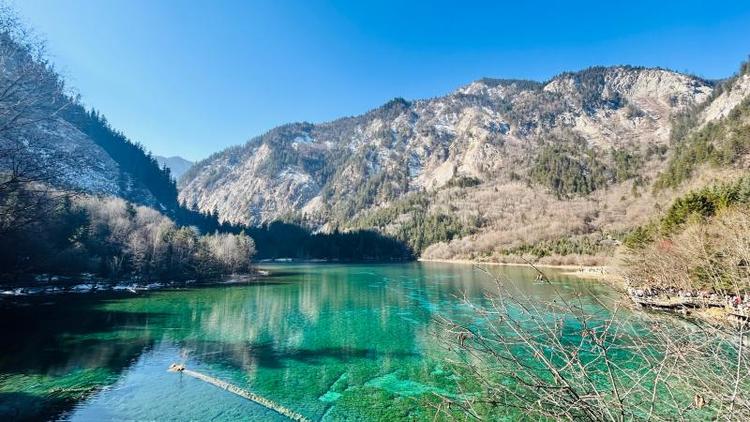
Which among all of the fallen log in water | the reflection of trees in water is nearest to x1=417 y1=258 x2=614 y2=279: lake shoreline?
the fallen log in water

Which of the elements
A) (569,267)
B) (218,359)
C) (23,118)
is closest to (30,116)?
(23,118)

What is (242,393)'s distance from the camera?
15539 mm

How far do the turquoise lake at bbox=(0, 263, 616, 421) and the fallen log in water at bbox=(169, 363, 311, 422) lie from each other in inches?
11.8

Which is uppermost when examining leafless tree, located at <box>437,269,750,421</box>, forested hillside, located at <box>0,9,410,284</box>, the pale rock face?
the pale rock face

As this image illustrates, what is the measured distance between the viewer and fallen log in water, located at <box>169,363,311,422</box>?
13781 mm

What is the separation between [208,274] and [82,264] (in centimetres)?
1839

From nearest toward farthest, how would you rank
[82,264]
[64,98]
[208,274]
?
[64,98] < [82,264] < [208,274]

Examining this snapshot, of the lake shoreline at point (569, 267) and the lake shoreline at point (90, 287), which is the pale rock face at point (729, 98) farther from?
the lake shoreline at point (90, 287)

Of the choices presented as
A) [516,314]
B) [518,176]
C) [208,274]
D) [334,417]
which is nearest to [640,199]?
[518,176]

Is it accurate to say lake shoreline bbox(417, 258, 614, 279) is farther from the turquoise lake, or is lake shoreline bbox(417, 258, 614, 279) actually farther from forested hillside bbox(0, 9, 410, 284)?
forested hillside bbox(0, 9, 410, 284)

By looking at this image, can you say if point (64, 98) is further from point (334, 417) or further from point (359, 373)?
point (359, 373)

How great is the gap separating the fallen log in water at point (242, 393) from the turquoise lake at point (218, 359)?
30 centimetres

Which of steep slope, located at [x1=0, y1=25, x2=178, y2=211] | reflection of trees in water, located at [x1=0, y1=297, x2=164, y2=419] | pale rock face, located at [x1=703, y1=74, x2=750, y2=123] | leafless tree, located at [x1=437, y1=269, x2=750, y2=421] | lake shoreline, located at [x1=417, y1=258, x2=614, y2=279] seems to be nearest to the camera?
leafless tree, located at [x1=437, y1=269, x2=750, y2=421]

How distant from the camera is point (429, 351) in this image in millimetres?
21312
